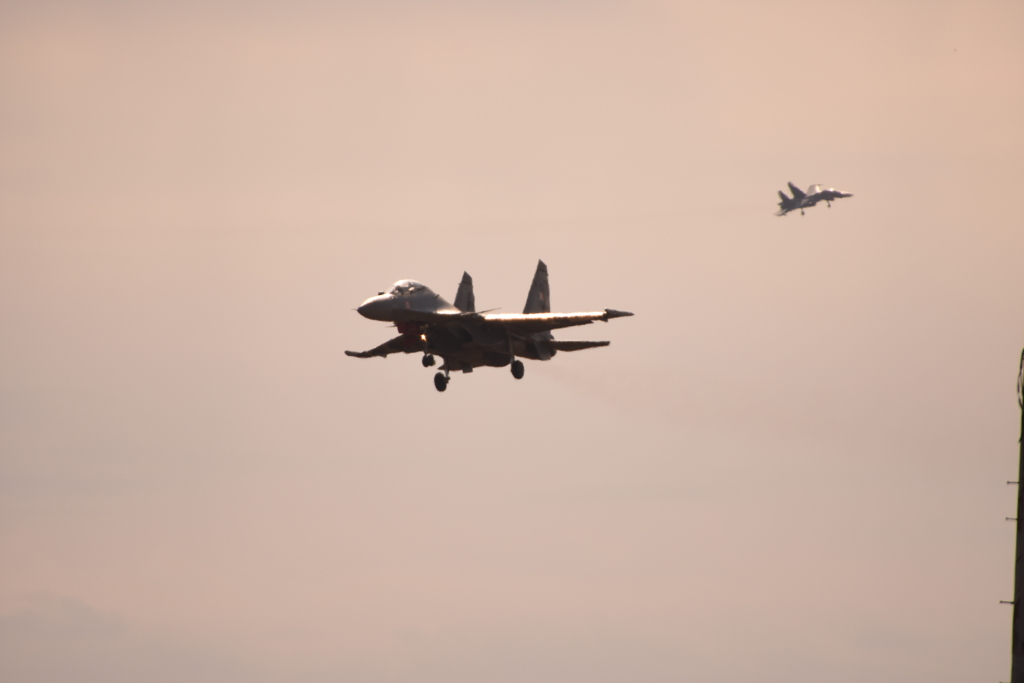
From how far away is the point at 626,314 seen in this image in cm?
6662

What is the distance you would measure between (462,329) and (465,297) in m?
4.02

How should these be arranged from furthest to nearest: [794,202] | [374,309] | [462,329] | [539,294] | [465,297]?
1. [794,202]
2. [539,294]
3. [465,297]
4. [462,329]
5. [374,309]

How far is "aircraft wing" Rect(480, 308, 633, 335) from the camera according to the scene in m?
68.9

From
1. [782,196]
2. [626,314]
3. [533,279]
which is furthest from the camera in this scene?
[782,196]

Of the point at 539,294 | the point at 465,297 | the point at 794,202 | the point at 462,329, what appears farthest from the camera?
the point at 794,202

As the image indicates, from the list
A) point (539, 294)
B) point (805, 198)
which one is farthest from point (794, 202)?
point (539, 294)

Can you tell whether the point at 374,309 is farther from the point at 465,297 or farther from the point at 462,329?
the point at 465,297

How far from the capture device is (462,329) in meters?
72.3

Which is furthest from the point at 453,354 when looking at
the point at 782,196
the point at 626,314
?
the point at 782,196

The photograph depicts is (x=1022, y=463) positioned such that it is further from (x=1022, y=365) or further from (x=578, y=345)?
(x=578, y=345)

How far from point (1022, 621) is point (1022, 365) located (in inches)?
256

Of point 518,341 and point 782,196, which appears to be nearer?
point 518,341

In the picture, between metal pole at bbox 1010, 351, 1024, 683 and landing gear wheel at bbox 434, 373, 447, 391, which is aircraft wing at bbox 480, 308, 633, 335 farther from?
metal pole at bbox 1010, 351, 1024, 683

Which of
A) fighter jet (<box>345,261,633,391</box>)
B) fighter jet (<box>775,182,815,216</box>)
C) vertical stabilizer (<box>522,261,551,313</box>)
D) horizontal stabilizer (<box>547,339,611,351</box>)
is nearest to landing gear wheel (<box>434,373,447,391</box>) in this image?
fighter jet (<box>345,261,633,391</box>)
